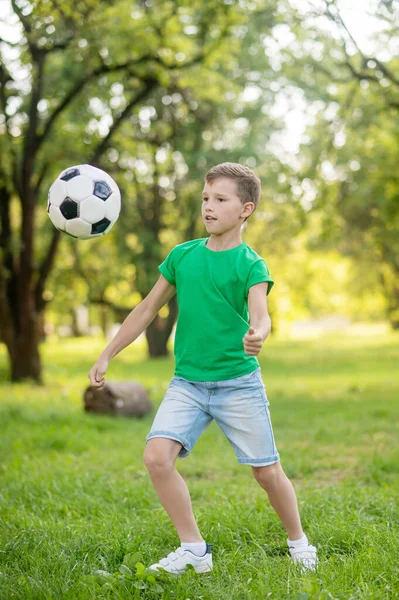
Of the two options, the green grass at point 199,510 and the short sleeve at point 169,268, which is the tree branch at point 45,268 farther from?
the short sleeve at point 169,268

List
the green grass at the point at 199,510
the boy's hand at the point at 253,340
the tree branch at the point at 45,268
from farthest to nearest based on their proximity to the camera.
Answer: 1. the tree branch at the point at 45,268
2. the green grass at the point at 199,510
3. the boy's hand at the point at 253,340

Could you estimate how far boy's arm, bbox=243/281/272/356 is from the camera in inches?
120

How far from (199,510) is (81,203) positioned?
2006mm

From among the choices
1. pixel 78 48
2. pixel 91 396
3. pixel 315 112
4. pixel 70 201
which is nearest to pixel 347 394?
pixel 91 396

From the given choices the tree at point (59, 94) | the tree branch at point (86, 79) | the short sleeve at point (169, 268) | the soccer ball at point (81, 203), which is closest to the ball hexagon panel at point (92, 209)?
the soccer ball at point (81, 203)

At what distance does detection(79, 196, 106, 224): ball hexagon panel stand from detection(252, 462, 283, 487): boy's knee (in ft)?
5.35

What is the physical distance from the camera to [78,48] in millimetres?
10383

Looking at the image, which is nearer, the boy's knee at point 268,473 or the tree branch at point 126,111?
the boy's knee at point 268,473

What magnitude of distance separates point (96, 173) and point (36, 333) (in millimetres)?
9827

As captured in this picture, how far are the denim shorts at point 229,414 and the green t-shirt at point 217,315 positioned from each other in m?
0.06

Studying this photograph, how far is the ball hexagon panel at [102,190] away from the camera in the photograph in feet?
13.2

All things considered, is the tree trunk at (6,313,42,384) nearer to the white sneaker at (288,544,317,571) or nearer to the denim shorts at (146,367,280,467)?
the denim shorts at (146,367,280,467)

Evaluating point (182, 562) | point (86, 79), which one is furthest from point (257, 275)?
point (86, 79)

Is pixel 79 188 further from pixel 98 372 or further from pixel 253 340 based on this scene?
pixel 253 340
